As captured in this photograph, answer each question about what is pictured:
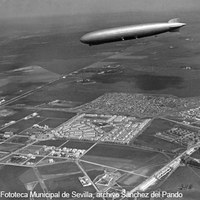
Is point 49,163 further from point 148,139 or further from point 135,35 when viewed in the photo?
point 135,35

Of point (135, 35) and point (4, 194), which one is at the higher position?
point (135, 35)

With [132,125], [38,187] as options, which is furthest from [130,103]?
[38,187]

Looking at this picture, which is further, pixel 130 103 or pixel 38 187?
pixel 130 103

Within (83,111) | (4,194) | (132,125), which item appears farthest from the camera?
(83,111)

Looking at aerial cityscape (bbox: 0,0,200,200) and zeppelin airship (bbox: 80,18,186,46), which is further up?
zeppelin airship (bbox: 80,18,186,46)

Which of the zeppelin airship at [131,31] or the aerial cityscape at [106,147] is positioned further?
the zeppelin airship at [131,31]

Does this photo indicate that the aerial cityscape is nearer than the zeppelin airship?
Yes

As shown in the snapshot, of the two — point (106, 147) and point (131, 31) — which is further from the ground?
point (131, 31)

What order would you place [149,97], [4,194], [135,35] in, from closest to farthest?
[4,194], [135,35], [149,97]

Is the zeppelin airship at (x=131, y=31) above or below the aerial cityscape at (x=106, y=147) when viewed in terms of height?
above
